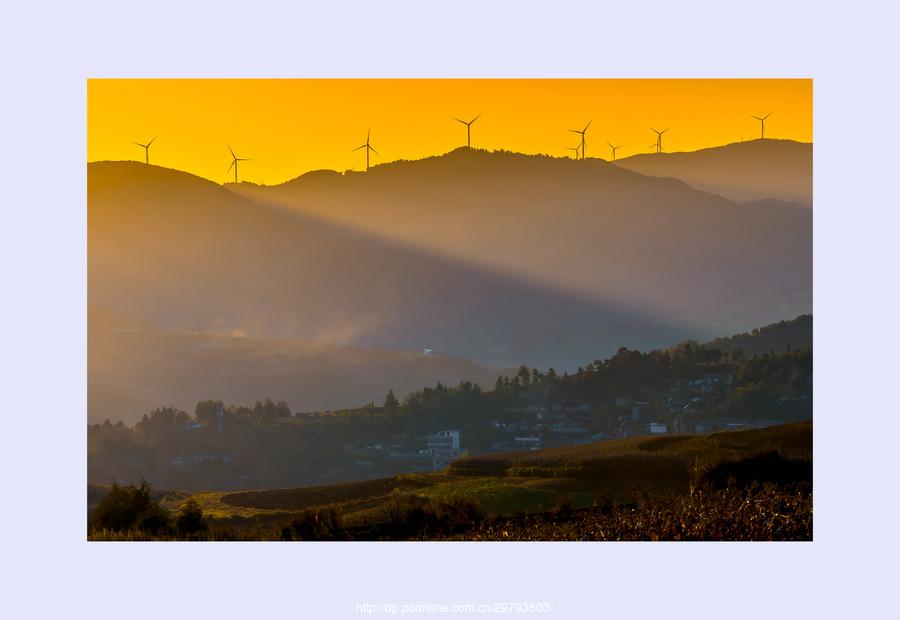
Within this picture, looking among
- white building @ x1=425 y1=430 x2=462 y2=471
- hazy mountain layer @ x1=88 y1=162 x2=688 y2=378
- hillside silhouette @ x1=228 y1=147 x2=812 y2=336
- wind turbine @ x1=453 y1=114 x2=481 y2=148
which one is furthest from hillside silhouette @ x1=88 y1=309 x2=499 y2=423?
wind turbine @ x1=453 y1=114 x2=481 y2=148

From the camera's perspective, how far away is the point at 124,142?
77.5ft

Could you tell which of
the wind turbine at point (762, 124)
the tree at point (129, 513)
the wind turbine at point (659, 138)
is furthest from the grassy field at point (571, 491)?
the wind turbine at point (659, 138)

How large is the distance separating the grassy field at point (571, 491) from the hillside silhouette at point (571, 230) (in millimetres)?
2640

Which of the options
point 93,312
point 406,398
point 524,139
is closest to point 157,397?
point 93,312

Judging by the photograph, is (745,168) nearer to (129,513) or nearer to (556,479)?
(556,479)

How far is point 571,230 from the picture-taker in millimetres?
25156

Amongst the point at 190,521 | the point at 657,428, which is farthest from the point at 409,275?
the point at 190,521

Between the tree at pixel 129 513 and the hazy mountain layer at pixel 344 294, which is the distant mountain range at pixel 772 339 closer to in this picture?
the hazy mountain layer at pixel 344 294

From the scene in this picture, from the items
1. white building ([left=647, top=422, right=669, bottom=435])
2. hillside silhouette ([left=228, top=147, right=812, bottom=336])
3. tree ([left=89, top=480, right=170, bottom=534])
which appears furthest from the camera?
hillside silhouette ([left=228, top=147, right=812, bottom=336])

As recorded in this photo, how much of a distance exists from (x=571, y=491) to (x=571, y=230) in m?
5.32

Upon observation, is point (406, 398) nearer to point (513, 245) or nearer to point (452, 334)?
point (452, 334)

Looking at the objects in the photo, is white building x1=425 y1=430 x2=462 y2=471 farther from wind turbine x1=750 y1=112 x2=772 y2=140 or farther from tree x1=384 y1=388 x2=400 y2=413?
wind turbine x1=750 y1=112 x2=772 y2=140

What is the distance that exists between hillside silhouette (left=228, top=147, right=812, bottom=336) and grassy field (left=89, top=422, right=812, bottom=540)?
8.66 feet

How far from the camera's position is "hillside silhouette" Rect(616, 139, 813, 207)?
2384 centimetres
